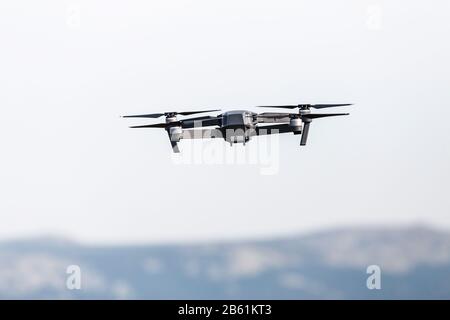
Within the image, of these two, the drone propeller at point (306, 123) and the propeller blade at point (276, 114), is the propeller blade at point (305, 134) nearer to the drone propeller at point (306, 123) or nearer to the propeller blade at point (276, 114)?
the drone propeller at point (306, 123)

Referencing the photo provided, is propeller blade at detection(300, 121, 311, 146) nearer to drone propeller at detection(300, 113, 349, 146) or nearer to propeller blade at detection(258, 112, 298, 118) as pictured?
drone propeller at detection(300, 113, 349, 146)

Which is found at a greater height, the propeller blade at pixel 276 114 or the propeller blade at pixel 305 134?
the propeller blade at pixel 276 114

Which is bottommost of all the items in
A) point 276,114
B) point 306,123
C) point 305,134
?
point 305,134

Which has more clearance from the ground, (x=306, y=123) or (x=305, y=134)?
(x=306, y=123)

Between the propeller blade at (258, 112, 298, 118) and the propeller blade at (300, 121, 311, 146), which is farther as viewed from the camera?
the propeller blade at (300, 121, 311, 146)

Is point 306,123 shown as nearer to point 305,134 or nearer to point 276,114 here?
point 305,134

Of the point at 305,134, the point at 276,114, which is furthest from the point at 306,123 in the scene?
the point at 276,114
